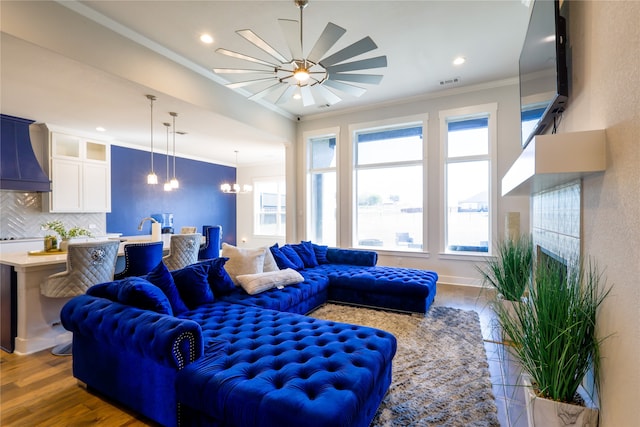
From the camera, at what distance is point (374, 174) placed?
595 cm

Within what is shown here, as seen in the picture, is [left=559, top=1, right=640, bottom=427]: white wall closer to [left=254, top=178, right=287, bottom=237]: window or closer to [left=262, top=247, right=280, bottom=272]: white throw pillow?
[left=262, top=247, right=280, bottom=272]: white throw pillow

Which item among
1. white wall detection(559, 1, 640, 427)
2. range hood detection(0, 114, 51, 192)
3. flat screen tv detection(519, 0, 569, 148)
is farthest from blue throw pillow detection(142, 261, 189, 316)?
range hood detection(0, 114, 51, 192)

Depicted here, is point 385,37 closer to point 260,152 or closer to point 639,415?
point 639,415

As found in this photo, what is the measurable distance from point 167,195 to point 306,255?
506 centimetres

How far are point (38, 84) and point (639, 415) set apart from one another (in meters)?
5.77

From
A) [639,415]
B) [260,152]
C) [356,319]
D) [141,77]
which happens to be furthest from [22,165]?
[639,415]

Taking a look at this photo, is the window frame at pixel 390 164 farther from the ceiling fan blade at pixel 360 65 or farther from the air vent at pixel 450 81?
the ceiling fan blade at pixel 360 65

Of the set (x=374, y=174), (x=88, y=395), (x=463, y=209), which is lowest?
(x=88, y=395)

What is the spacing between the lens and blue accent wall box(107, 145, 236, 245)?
6.62 m

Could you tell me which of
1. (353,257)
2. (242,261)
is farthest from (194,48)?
(353,257)

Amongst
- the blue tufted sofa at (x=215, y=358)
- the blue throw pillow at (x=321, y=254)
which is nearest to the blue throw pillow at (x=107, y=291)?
the blue tufted sofa at (x=215, y=358)

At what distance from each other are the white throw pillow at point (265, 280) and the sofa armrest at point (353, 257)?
1450 millimetres

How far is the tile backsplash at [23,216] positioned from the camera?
16.6 ft

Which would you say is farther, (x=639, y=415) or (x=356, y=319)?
(x=356, y=319)
